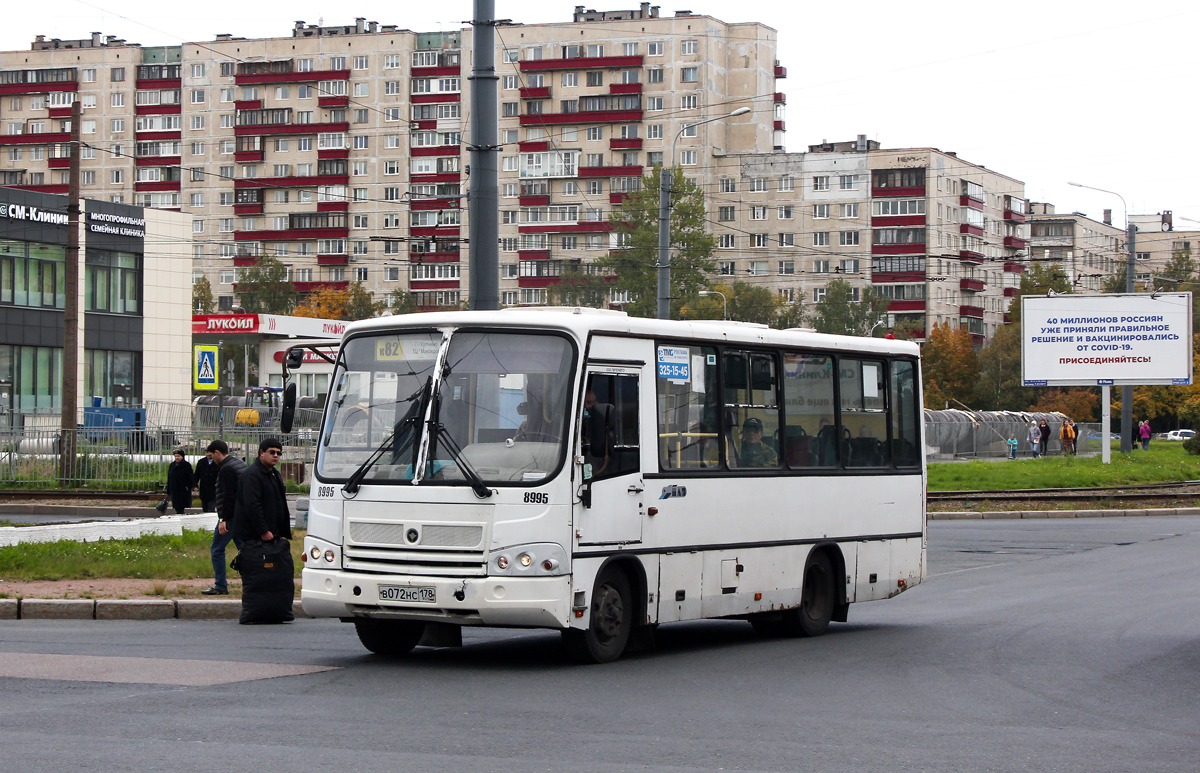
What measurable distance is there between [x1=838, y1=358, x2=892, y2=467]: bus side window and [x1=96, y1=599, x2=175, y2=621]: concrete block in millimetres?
6896

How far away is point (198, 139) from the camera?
125562 mm

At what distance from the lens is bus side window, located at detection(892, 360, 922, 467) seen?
50.3 feet

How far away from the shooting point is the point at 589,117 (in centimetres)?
11650

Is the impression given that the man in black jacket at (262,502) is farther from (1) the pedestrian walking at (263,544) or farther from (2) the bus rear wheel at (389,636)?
(2) the bus rear wheel at (389,636)

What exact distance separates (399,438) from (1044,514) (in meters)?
25.7

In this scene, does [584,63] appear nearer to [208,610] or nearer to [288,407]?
[208,610]

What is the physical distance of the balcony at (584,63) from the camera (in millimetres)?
115188

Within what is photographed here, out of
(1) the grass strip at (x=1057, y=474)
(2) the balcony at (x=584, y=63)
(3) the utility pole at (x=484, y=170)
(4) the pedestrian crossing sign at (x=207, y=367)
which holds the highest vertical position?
(2) the balcony at (x=584, y=63)

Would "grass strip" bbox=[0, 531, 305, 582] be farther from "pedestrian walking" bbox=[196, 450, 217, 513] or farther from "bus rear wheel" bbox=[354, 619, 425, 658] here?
"bus rear wheel" bbox=[354, 619, 425, 658]

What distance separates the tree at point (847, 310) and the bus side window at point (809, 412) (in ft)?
312

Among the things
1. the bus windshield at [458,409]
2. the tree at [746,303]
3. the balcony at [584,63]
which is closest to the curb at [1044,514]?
the bus windshield at [458,409]

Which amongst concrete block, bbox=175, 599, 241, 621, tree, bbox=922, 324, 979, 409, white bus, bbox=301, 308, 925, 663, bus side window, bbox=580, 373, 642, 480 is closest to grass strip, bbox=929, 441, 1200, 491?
concrete block, bbox=175, 599, 241, 621

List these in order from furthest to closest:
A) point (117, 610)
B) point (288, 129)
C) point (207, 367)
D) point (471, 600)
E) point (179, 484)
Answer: point (288, 129), point (207, 367), point (179, 484), point (117, 610), point (471, 600)

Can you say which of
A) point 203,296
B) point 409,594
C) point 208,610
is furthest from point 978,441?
point 203,296
